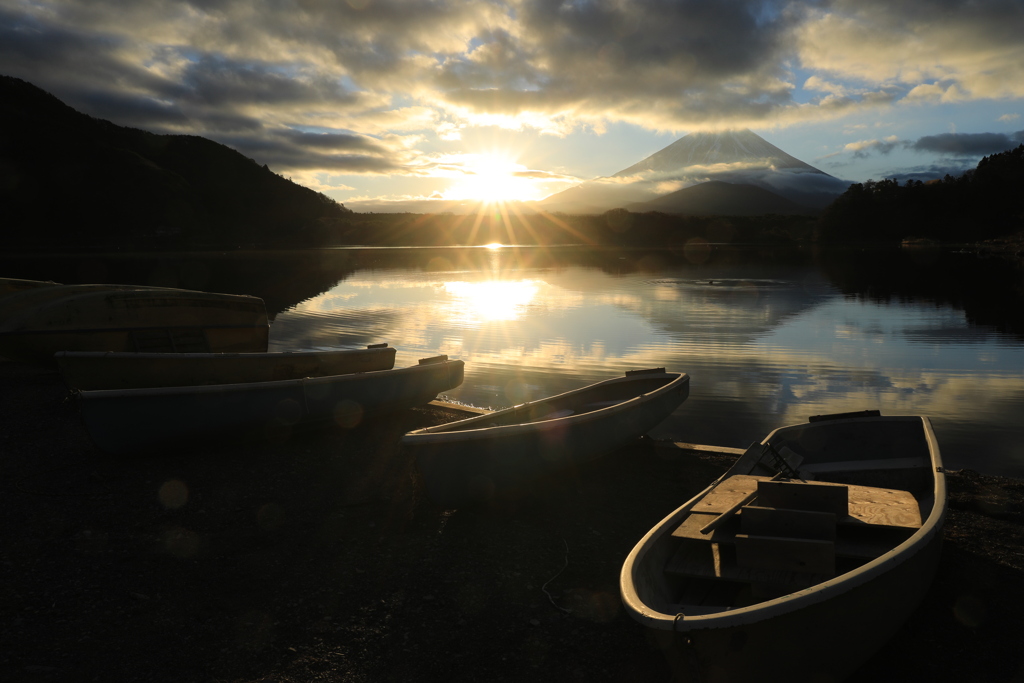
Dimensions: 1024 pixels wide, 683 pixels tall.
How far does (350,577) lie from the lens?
252 inches

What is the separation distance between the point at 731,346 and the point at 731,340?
1289mm

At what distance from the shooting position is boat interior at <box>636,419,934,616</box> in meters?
4.77

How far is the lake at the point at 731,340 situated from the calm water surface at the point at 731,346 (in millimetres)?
73

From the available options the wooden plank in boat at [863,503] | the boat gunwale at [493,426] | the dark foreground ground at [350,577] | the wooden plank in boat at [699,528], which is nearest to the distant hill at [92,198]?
the dark foreground ground at [350,577]

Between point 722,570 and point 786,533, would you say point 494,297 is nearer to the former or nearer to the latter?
point 786,533

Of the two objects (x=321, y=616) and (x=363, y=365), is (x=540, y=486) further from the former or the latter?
(x=363, y=365)

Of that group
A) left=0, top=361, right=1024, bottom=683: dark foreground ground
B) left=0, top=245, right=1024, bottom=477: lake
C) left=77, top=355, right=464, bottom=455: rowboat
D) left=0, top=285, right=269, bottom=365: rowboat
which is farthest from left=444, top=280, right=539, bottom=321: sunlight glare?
left=0, top=361, right=1024, bottom=683: dark foreground ground

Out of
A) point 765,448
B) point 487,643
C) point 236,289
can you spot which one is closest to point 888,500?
point 765,448

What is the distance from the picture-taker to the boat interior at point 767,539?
4770 millimetres

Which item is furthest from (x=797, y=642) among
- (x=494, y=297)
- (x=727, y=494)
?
(x=494, y=297)

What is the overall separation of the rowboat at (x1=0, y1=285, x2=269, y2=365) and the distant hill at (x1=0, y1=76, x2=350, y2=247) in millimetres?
153257

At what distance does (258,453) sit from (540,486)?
16.2ft

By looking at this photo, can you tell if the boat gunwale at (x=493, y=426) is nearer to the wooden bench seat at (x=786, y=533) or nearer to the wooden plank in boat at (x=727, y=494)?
the wooden plank in boat at (x=727, y=494)

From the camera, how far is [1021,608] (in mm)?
5703
